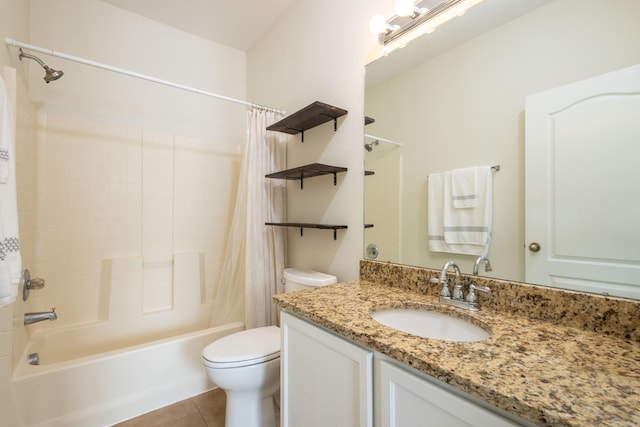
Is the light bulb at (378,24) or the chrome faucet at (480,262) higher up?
the light bulb at (378,24)

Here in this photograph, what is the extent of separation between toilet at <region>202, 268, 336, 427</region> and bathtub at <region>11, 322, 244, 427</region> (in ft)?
1.73

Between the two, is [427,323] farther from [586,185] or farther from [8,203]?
[8,203]

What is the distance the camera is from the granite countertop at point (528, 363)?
48 centimetres

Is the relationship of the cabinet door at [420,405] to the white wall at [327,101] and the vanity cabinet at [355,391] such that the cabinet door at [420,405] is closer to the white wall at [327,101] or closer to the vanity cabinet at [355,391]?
the vanity cabinet at [355,391]

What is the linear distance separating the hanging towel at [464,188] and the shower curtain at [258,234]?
121 cm

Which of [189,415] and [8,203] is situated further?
[189,415]

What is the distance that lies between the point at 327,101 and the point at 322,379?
58.5 inches

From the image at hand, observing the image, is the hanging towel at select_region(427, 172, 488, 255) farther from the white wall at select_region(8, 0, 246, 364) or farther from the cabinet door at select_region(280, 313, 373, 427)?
the white wall at select_region(8, 0, 246, 364)

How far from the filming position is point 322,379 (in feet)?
3.03

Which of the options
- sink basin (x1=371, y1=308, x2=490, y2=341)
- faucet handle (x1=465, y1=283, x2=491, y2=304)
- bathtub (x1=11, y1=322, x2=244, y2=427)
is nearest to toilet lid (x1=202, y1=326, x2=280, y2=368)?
bathtub (x1=11, y1=322, x2=244, y2=427)

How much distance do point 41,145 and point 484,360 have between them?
105 inches

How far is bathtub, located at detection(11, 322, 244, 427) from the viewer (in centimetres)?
141

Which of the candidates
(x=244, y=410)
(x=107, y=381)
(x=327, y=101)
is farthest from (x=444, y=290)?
(x=107, y=381)

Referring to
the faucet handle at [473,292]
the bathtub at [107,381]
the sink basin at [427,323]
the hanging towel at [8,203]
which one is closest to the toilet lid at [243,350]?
the bathtub at [107,381]
